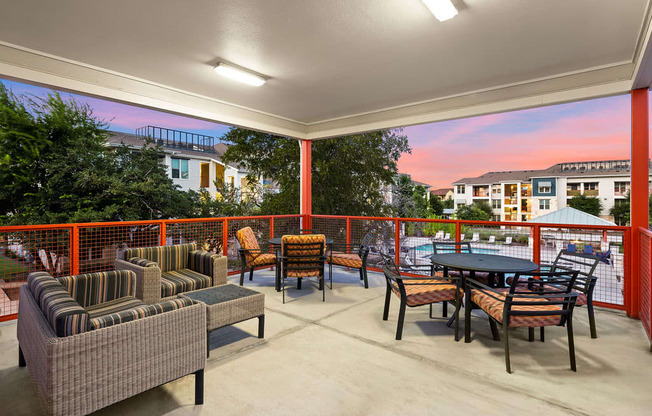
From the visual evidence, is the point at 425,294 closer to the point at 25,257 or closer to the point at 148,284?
the point at 148,284

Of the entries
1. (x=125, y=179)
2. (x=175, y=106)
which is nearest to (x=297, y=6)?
(x=175, y=106)

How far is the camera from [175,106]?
4.94 m

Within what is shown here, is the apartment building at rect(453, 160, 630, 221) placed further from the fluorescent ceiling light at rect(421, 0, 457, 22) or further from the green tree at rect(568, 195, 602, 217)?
the fluorescent ceiling light at rect(421, 0, 457, 22)

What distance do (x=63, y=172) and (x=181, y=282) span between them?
875cm

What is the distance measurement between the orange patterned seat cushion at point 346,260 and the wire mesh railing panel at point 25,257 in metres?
3.38

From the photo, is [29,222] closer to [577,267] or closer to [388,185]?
[388,185]

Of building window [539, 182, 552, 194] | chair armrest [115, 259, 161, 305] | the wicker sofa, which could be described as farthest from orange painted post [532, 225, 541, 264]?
building window [539, 182, 552, 194]

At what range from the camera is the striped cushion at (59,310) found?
1.61 m

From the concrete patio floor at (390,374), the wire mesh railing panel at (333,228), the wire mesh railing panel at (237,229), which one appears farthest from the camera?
the wire mesh railing panel at (333,228)

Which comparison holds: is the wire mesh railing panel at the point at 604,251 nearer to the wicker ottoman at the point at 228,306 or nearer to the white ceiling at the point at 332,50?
the white ceiling at the point at 332,50

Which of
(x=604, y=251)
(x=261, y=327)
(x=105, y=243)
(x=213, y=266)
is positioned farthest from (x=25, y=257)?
(x=604, y=251)

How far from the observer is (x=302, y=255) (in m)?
4.38

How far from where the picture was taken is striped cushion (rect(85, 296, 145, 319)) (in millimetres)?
2531

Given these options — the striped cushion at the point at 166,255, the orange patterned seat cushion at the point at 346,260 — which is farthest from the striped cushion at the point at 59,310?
the orange patterned seat cushion at the point at 346,260
